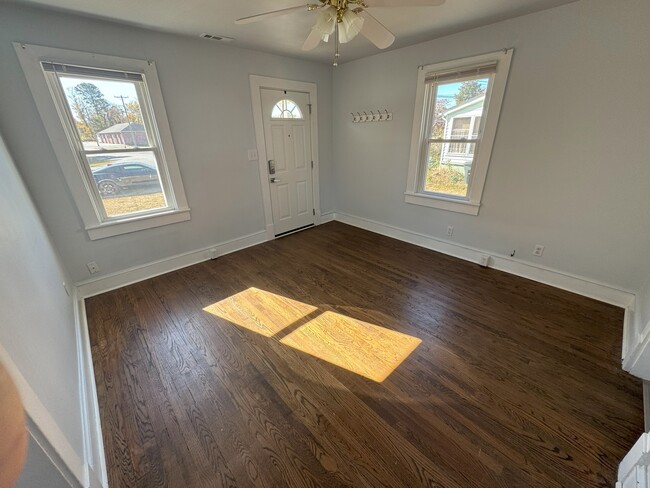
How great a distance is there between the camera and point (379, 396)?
1.55m

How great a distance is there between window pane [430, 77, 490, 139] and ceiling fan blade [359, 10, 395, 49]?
58.4 inches

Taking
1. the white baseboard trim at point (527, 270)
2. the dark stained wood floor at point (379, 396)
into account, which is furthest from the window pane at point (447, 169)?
the dark stained wood floor at point (379, 396)

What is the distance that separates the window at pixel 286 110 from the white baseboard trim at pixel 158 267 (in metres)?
1.63

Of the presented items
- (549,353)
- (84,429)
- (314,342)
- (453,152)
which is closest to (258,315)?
(314,342)

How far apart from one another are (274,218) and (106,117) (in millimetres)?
2082

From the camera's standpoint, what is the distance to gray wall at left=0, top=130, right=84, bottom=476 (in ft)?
2.76

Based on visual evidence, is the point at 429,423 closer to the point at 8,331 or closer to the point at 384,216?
the point at 8,331

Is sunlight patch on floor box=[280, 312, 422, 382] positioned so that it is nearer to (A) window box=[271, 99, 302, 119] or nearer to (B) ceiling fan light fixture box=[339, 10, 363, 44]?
(B) ceiling fan light fixture box=[339, 10, 363, 44]

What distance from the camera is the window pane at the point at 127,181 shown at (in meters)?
2.40

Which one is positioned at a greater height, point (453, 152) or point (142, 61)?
point (142, 61)

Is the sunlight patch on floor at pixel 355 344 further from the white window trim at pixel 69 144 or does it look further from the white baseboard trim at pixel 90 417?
the white window trim at pixel 69 144

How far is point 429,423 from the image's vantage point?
1405 millimetres

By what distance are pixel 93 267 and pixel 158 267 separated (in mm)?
549

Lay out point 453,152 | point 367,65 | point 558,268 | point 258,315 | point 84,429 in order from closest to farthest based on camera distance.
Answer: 1. point 84,429
2. point 258,315
3. point 558,268
4. point 453,152
5. point 367,65
